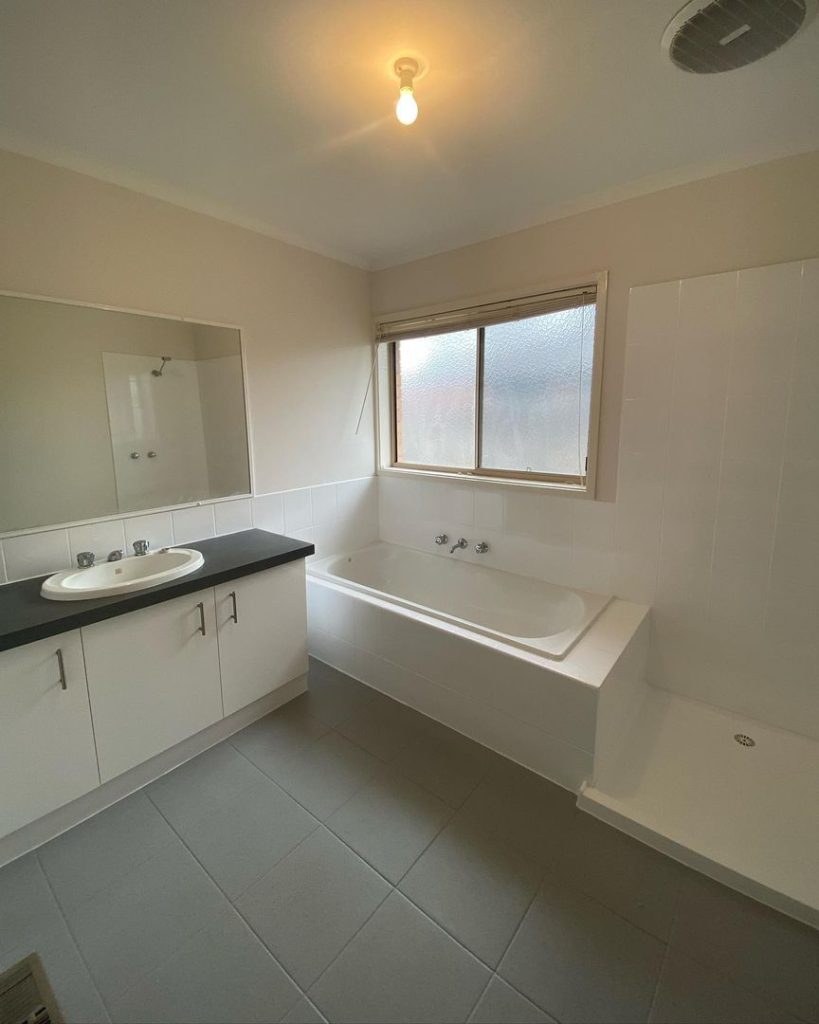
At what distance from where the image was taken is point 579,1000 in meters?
1.09

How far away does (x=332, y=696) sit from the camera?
227cm

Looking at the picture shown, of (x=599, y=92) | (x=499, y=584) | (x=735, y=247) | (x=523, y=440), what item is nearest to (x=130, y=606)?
(x=499, y=584)

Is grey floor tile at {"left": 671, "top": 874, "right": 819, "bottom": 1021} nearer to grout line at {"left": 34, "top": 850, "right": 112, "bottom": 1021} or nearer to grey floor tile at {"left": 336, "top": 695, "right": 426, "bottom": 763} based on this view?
grey floor tile at {"left": 336, "top": 695, "right": 426, "bottom": 763}

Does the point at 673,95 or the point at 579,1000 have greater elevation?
the point at 673,95

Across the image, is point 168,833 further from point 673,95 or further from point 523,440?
point 673,95

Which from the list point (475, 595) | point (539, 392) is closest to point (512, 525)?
point (475, 595)

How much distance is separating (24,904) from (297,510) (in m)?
1.91

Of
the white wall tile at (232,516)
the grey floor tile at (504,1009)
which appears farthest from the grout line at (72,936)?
the white wall tile at (232,516)

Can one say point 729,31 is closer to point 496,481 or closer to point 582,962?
point 496,481

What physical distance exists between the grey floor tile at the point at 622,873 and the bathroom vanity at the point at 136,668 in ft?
4.53

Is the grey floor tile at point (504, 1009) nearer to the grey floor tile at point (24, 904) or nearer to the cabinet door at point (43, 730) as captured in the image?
the grey floor tile at point (24, 904)

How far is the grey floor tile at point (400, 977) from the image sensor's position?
1068mm

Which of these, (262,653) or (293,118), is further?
(262,653)

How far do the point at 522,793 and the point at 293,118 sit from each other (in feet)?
8.37
